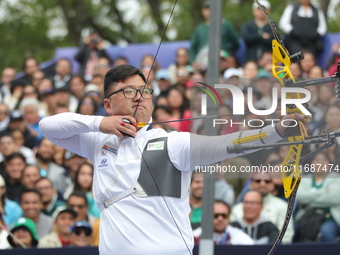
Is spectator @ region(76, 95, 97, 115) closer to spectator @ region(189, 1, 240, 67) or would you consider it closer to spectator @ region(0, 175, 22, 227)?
spectator @ region(189, 1, 240, 67)

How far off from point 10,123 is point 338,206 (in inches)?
206

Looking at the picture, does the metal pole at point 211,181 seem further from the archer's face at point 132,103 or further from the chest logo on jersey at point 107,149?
the chest logo on jersey at point 107,149

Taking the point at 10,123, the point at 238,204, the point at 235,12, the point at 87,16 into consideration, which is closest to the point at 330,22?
the point at 235,12

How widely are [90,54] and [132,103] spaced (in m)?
8.02

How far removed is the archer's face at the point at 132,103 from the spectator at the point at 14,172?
163 inches

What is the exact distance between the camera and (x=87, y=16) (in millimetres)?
20734

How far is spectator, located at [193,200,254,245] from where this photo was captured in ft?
21.3

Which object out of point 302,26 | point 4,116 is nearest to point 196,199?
point 302,26

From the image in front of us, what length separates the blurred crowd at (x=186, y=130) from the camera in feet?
13.8

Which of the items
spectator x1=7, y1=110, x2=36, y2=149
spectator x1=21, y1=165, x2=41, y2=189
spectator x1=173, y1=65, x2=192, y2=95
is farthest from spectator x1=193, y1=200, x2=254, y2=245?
spectator x1=7, y1=110, x2=36, y2=149

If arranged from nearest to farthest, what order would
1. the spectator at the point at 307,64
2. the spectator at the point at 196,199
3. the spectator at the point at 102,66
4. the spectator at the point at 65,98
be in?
the spectator at the point at 196,199 → the spectator at the point at 307,64 → the spectator at the point at 65,98 → the spectator at the point at 102,66

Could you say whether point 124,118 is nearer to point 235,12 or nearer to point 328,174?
point 328,174

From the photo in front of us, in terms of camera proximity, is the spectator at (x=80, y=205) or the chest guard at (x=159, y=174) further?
the spectator at (x=80, y=205)

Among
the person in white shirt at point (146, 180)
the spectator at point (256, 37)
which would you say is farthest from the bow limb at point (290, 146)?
the spectator at point (256, 37)
